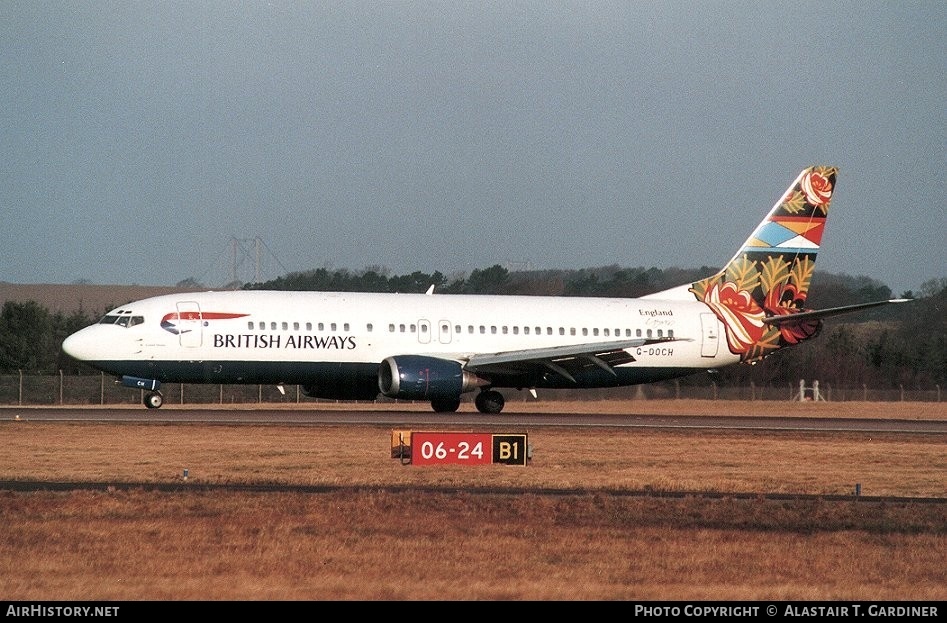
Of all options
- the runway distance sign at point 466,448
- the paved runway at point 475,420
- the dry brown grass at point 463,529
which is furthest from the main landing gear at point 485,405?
the runway distance sign at point 466,448

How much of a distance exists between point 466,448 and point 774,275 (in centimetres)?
2598

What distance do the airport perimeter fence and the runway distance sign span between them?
26.5 meters

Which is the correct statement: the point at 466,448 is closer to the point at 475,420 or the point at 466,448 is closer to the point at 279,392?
the point at 475,420

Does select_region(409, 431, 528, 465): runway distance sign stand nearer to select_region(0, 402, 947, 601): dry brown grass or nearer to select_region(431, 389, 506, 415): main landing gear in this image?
select_region(0, 402, 947, 601): dry brown grass

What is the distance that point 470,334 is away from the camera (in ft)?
146

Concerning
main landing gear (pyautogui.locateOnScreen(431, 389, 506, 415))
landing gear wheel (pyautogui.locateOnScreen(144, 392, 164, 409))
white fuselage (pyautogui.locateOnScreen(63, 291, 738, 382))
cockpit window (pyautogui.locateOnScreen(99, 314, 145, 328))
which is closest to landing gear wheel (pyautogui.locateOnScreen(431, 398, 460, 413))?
main landing gear (pyautogui.locateOnScreen(431, 389, 506, 415))

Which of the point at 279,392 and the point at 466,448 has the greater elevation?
the point at 279,392

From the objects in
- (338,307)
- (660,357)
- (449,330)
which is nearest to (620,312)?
(660,357)

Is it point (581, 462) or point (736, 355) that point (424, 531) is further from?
point (736, 355)

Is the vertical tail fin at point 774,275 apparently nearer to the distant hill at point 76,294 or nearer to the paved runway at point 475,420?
the paved runway at point 475,420

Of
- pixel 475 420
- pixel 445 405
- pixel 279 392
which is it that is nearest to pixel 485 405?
pixel 445 405

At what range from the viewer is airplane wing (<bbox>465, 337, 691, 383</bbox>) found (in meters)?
43.5

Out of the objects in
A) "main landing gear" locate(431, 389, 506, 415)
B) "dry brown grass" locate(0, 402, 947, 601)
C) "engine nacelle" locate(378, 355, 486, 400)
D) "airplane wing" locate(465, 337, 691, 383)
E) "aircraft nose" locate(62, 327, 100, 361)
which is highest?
"aircraft nose" locate(62, 327, 100, 361)

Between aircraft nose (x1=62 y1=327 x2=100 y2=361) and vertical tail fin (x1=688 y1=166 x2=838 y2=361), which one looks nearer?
aircraft nose (x1=62 y1=327 x2=100 y2=361)
